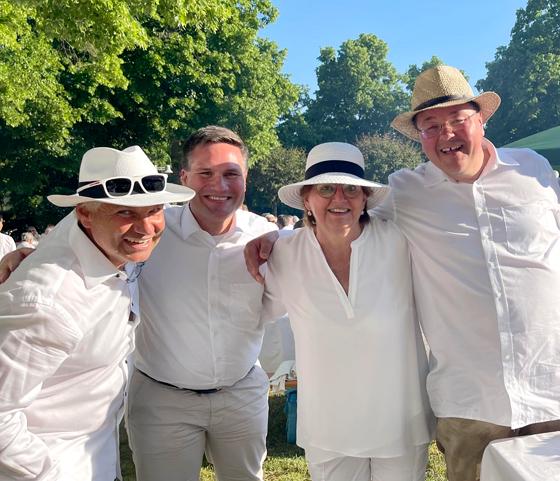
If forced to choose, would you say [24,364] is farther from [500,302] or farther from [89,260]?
[500,302]

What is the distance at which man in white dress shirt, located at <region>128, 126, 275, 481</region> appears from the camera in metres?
2.82

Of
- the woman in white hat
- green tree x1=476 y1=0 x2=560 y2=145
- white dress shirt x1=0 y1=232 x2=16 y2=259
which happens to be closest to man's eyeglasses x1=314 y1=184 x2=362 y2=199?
the woman in white hat

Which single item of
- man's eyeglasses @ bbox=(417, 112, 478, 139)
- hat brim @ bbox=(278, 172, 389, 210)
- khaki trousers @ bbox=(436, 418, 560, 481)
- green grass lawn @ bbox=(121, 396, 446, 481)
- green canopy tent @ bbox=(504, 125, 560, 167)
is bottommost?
green grass lawn @ bbox=(121, 396, 446, 481)

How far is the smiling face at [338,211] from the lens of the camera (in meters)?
2.46

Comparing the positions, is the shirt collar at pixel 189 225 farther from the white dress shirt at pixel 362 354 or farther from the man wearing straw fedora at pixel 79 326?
the white dress shirt at pixel 362 354

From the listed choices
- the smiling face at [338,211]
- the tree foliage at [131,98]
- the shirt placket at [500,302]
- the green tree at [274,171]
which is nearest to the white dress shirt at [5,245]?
the tree foliage at [131,98]

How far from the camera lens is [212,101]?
2092 cm

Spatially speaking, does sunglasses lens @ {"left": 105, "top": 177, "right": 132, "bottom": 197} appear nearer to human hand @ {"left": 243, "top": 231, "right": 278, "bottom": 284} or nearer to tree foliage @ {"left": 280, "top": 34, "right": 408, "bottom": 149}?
human hand @ {"left": 243, "top": 231, "right": 278, "bottom": 284}

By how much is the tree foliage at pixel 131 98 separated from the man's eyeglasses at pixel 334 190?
8.05 m

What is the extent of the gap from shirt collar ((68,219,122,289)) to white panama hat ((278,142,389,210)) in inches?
38.0

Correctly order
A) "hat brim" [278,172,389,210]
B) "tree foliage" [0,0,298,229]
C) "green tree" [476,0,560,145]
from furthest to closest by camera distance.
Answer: "green tree" [476,0,560,145] → "tree foliage" [0,0,298,229] → "hat brim" [278,172,389,210]

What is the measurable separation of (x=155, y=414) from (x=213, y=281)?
783 millimetres

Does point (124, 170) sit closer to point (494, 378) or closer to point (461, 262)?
point (461, 262)

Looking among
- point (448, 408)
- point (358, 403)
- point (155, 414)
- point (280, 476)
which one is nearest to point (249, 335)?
point (155, 414)
